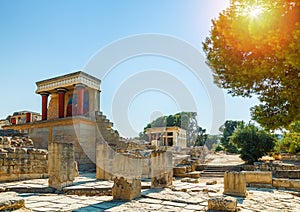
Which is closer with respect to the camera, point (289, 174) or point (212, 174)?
point (289, 174)

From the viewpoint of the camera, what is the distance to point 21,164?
30.1ft

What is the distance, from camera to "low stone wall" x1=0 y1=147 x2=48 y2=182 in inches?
340

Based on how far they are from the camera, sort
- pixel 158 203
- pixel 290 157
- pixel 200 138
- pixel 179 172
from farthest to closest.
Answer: pixel 200 138 < pixel 290 157 < pixel 179 172 < pixel 158 203

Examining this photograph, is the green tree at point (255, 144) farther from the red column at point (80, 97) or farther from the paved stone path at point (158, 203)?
the red column at point (80, 97)

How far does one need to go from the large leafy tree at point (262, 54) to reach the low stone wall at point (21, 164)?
749 centimetres

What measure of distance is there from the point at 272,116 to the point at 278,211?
2.15 m

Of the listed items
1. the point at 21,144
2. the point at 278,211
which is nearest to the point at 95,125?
the point at 21,144

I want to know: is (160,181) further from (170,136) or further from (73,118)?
(170,136)

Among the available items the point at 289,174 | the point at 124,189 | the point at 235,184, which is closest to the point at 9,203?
the point at 124,189

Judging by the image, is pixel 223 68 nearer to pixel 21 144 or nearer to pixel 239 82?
pixel 239 82

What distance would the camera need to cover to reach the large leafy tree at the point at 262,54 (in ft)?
14.4

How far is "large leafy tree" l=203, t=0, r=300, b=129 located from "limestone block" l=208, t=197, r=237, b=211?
219 cm

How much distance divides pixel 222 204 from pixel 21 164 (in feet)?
24.3

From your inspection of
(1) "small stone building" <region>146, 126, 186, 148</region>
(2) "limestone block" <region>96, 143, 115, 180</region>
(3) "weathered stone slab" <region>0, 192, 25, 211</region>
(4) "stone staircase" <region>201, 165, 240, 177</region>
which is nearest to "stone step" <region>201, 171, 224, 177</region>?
(4) "stone staircase" <region>201, 165, 240, 177</region>
